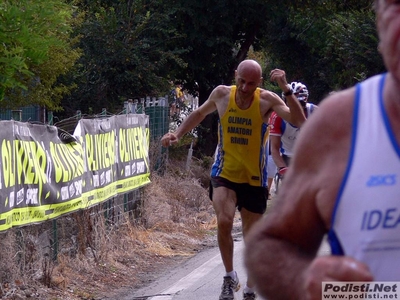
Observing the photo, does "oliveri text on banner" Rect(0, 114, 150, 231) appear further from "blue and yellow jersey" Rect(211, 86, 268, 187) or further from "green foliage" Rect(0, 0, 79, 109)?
"blue and yellow jersey" Rect(211, 86, 268, 187)

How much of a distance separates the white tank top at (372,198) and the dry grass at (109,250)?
18.9 ft

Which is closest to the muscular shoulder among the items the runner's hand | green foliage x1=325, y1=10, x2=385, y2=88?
the runner's hand

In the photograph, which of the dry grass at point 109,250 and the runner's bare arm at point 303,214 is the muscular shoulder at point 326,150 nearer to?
the runner's bare arm at point 303,214

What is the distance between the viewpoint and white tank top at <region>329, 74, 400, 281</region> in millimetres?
1832

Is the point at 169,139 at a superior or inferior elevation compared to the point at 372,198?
inferior

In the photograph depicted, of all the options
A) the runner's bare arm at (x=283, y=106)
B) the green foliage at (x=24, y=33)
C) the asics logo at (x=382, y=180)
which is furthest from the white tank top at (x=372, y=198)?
the green foliage at (x=24, y=33)

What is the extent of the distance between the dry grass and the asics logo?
19.2 feet

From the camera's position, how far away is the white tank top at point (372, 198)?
6.01 feet

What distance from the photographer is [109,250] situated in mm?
9820

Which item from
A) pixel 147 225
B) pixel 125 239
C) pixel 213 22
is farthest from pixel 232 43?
pixel 125 239

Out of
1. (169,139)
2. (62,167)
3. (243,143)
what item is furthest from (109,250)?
(243,143)

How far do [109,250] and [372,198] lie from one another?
820 centimetres

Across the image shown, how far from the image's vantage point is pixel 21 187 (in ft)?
23.8

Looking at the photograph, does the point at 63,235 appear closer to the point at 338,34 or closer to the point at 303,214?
the point at 303,214
